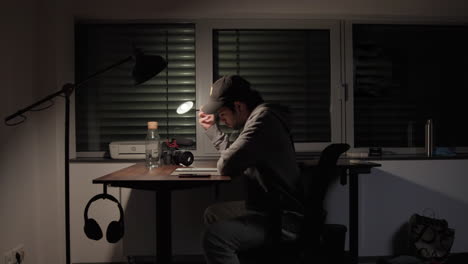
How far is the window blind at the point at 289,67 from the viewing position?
300 cm

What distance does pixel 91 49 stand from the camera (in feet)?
9.73

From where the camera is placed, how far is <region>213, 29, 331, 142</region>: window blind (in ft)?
9.84

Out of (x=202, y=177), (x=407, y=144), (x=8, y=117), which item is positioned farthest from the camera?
(x=407, y=144)

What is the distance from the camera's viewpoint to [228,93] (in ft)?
6.54

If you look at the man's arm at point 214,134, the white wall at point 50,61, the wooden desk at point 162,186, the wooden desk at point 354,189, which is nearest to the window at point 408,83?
the white wall at point 50,61

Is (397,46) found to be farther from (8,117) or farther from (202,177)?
(8,117)

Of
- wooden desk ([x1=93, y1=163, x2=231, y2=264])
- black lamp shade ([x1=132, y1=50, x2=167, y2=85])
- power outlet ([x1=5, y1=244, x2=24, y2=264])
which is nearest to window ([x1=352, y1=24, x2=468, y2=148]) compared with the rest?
black lamp shade ([x1=132, y1=50, x2=167, y2=85])

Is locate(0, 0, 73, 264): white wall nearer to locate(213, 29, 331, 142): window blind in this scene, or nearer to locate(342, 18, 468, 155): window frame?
locate(213, 29, 331, 142): window blind

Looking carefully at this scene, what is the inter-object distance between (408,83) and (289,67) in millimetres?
942

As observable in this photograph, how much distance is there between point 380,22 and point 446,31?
583 millimetres

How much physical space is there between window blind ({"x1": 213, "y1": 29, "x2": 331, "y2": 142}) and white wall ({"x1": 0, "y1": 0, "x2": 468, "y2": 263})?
17 centimetres

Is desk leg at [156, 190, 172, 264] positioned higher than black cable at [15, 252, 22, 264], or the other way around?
desk leg at [156, 190, 172, 264]

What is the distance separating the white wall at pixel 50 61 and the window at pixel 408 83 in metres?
0.19

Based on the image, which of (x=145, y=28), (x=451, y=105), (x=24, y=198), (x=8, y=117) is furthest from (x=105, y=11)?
(x=451, y=105)
